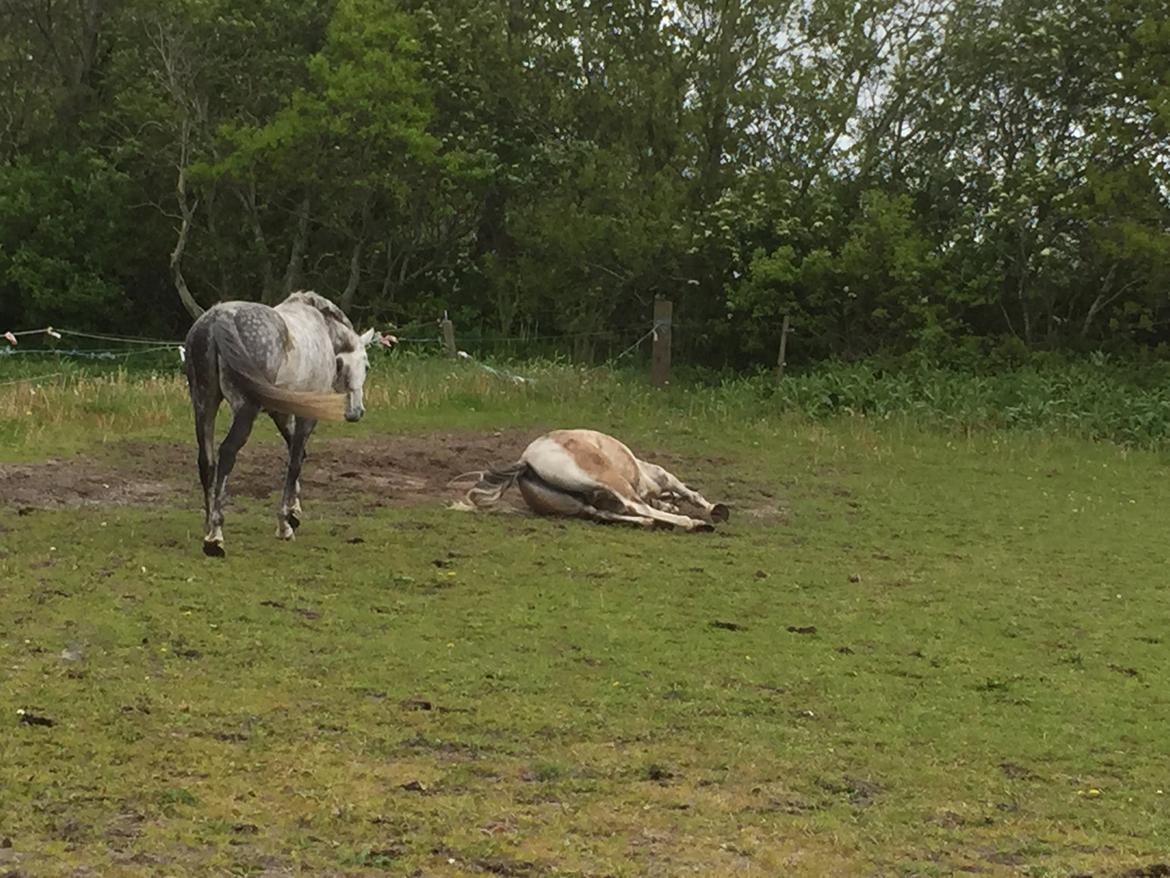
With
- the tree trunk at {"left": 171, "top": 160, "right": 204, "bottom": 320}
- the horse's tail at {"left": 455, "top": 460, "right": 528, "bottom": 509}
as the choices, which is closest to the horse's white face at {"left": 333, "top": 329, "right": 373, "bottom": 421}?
the horse's tail at {"left": 455, "top": 460, "right": 528, "bottom": 509}

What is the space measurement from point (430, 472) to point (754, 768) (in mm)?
6700

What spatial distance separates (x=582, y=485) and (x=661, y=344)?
28.9 feet

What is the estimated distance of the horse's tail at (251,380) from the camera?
686 centimetres

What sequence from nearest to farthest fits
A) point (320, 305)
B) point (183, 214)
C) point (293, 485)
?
point (293, 485) → point (320, 305) → point (183, 214)

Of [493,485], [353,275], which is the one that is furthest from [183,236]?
[493,485]

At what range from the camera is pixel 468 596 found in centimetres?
616

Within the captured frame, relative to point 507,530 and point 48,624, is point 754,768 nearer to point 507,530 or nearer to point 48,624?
point 48,624

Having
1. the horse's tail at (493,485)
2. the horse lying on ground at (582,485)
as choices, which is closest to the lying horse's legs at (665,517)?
the horse lying on ground at (582,485)

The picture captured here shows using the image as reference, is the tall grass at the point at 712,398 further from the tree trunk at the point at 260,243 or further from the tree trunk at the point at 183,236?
the tree trunk at the point at 260,243

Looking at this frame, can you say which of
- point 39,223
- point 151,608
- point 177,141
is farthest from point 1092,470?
point 39,223

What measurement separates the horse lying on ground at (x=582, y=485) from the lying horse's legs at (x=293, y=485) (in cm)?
135

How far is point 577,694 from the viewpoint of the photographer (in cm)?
462

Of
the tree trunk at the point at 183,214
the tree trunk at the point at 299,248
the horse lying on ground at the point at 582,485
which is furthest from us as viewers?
the tree trunk at the point at 299,248

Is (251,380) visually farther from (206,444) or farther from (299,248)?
(299,248)
